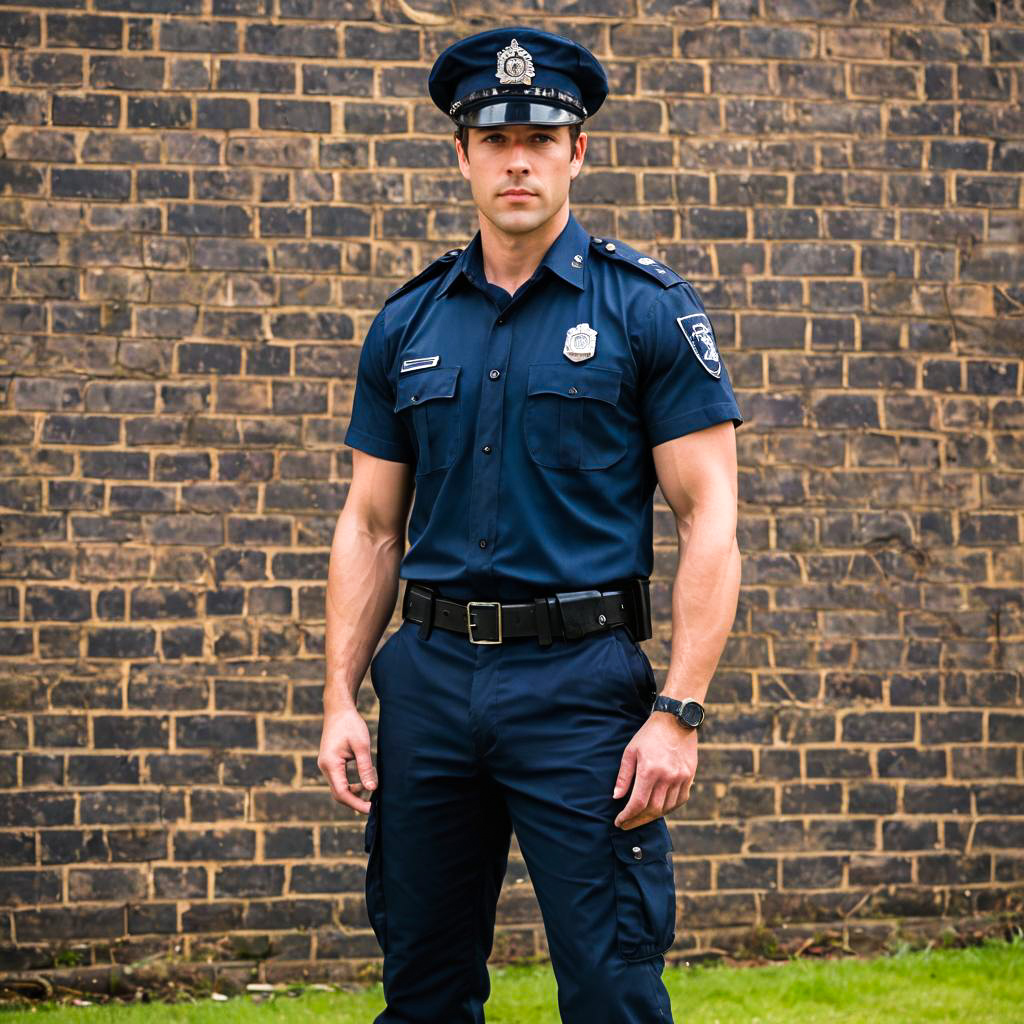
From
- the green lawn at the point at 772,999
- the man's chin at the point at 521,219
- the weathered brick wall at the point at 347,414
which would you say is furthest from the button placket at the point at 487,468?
the green lawn at the point at 772,999

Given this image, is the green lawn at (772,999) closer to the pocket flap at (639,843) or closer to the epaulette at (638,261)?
the pocket flap at (639,843)

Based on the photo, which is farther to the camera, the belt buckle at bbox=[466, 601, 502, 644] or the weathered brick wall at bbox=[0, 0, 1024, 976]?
the weathered brick wall at bbox=[0, 0, 1024, 976]

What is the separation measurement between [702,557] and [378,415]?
779mm

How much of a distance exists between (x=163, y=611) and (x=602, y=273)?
2540 mm

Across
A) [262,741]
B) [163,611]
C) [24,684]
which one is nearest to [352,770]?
[262,741]

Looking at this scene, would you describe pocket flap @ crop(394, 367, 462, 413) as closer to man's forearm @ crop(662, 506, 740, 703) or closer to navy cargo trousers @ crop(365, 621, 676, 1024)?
navy cargo trousers @ crop(365, 621, 676, 1024)

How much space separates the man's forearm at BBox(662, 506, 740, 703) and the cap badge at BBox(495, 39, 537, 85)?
92 cm

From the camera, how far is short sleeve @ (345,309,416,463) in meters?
2.61

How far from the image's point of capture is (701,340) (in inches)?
92.8

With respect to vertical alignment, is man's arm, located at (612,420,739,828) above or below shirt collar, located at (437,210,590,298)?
below

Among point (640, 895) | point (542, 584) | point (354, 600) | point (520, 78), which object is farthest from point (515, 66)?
point (640, 895)

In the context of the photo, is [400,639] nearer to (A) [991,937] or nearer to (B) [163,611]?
(B) [163,611]

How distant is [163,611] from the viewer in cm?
441

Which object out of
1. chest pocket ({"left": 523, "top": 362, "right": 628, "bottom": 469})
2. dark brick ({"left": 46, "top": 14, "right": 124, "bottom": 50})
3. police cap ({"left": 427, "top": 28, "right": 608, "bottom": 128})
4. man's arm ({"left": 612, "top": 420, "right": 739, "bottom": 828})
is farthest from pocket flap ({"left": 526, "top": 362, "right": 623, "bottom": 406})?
dark brick ({"left": 46, "top": 14, "right": 124, "bottom": 50})
